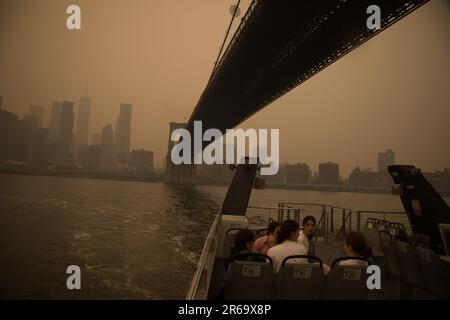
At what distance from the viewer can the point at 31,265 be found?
49.2ft

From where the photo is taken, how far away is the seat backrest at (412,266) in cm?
462

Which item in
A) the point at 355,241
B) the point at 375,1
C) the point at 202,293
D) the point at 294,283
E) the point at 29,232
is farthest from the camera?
the point at 29,232

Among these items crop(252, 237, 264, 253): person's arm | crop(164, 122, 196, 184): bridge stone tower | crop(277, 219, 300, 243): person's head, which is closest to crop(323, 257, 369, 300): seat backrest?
crop(277, 219, 300, 243): person's head

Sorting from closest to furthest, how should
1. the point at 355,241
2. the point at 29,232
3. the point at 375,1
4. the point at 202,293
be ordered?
the point at 202,293 < the point at 355,241 < the point at 375,1 < the point at 29,232

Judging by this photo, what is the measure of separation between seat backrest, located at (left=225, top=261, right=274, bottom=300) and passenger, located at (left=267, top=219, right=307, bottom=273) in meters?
0.27

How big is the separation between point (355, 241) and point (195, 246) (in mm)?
18413

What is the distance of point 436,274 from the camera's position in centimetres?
430

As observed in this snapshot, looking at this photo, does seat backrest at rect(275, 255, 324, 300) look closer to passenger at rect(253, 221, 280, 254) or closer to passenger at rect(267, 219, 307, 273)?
passenger at rect(267, 219, 307, 273)

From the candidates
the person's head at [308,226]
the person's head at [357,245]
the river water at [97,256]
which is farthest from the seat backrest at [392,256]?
the river water at [97,256]

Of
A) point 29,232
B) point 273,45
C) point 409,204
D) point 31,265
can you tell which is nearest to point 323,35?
point 273,45

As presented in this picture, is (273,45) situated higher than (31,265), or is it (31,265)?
(273,45)
